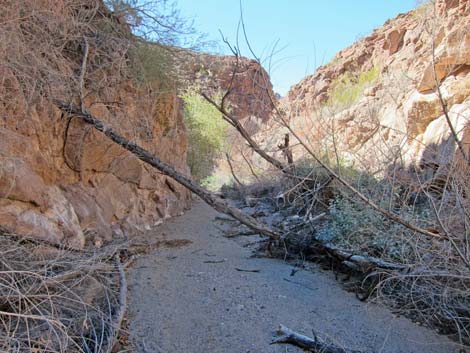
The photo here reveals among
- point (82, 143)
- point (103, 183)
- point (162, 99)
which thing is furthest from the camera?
point (162, 99)

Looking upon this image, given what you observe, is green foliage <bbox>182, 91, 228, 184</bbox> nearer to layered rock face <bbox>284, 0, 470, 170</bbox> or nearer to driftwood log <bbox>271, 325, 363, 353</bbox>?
layered rock face <bbox>284, 0, 470, 170</bbox>

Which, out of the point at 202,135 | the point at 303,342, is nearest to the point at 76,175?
the point at 303,342

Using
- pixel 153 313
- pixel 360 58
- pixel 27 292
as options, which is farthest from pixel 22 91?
pixel 360 58

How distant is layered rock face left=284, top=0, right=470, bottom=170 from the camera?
295cm

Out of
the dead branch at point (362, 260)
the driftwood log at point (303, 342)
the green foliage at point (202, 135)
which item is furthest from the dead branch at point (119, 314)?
the green foliage at point (202, 135)

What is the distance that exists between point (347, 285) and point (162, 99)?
5216 mm

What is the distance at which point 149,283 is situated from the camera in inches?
140

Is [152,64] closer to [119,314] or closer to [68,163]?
[68,163]

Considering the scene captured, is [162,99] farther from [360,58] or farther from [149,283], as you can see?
[360,58]

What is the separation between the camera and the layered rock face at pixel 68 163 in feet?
10.7

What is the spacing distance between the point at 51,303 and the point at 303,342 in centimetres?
169

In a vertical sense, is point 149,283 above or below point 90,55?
below

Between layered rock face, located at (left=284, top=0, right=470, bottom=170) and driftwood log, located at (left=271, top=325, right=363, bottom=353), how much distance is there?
1.56 metres

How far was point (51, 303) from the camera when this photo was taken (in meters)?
2.00
